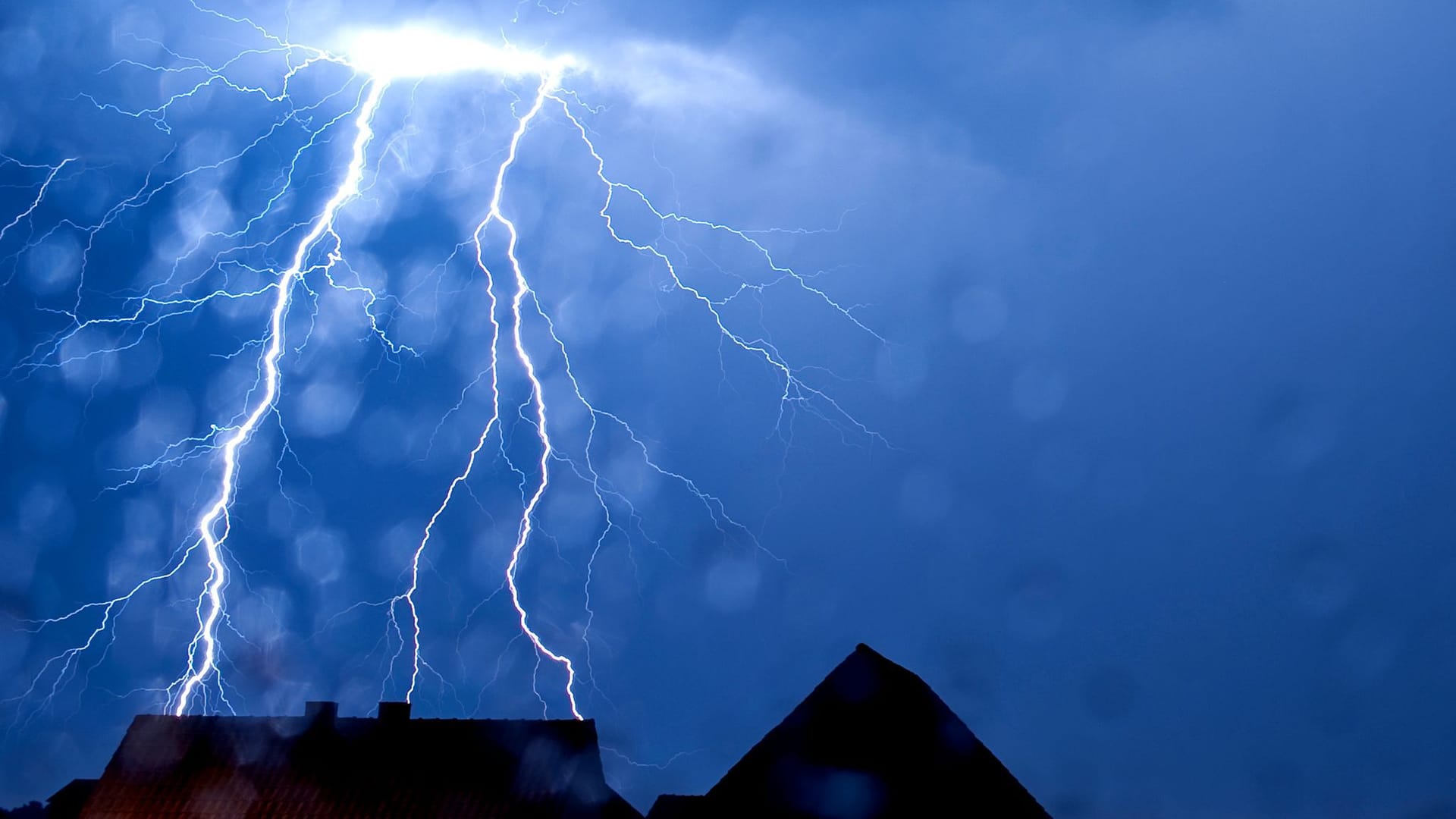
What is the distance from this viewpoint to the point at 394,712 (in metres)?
11.5

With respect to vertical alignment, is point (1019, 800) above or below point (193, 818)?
above

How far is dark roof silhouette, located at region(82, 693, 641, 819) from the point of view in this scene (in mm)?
10180

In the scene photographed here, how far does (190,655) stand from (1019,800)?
9665 mm

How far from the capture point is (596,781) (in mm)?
11234

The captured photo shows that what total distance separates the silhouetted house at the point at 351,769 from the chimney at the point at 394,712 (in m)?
0.01

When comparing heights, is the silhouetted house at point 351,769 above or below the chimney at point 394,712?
below

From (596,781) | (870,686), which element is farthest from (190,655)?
(870,686)

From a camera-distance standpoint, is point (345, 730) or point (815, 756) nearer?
point (815, 756)

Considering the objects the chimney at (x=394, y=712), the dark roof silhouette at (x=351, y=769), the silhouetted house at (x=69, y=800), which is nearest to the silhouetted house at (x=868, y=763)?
the dark roof silhouette at (x=351, y=769)

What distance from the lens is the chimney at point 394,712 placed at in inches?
446

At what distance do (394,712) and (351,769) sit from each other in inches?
37.4

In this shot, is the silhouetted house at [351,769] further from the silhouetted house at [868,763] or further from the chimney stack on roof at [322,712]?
the silhouetted house at [868,763]

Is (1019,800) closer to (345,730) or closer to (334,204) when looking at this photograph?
(345,730)

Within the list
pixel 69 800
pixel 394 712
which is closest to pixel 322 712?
pixel 394 712
